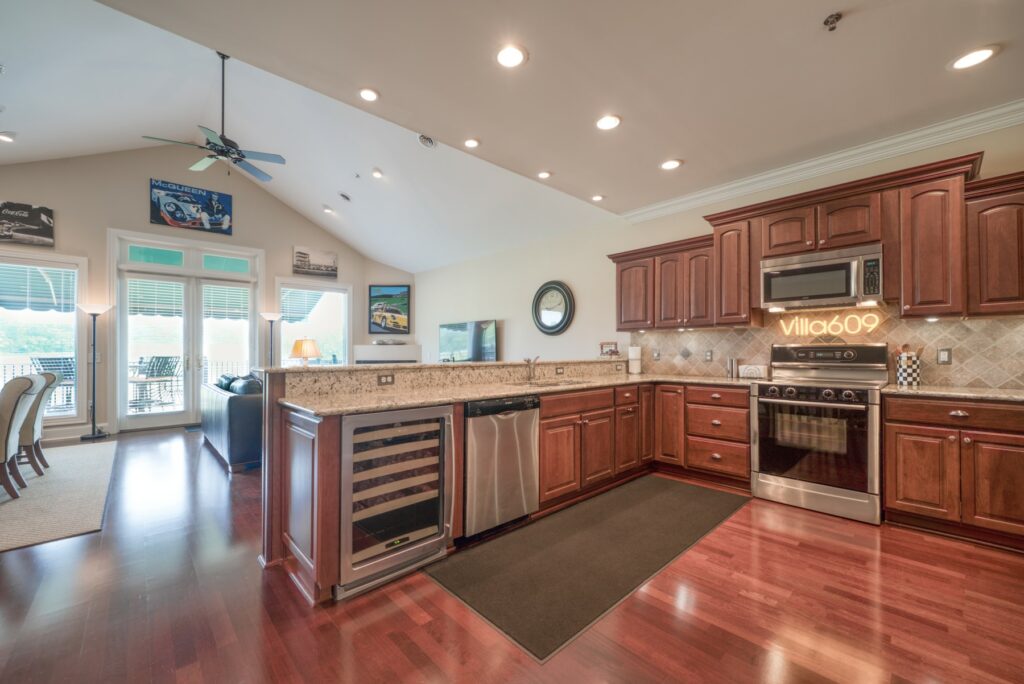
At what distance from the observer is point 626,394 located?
12.0ft

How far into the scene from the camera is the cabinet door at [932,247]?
273cm

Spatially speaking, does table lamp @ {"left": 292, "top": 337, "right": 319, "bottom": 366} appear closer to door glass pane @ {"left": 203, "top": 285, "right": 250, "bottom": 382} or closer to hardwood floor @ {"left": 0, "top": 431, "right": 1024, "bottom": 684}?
door glass pane @ {"left": 203, "top": 285, "right": 250, "bottom": 382}

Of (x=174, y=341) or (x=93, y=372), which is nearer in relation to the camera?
(x=93, y=372)

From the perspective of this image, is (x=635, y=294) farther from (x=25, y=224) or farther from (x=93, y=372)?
(x=25, y=224)

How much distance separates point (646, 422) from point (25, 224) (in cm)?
800

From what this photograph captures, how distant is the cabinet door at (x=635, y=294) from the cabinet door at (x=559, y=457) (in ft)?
5.60

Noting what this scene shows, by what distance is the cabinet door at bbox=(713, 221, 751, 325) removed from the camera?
143 inches

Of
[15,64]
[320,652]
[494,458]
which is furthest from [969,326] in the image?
[15,64]

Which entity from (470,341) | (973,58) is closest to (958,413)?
(973,58)

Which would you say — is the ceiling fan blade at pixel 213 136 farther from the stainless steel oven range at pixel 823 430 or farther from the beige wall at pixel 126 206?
the stainless steel oven range at pixel 823 430

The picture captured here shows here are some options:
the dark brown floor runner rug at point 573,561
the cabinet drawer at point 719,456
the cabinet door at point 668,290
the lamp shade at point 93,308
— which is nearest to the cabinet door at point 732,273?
the cabinet door at point 668,290

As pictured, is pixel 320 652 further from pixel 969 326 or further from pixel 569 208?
pixel 569 208

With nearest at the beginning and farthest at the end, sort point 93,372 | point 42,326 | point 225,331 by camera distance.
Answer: point 42,326
point 93,372
point 225,331

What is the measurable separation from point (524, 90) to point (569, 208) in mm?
2701
